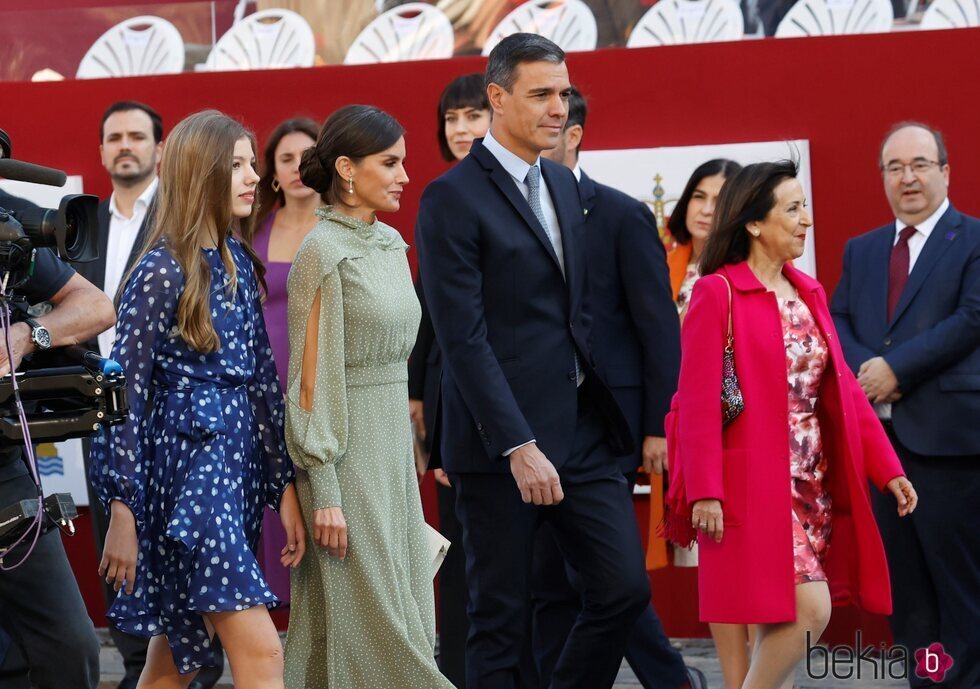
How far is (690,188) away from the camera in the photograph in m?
5.93

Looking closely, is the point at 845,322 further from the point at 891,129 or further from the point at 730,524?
the point at 730,524

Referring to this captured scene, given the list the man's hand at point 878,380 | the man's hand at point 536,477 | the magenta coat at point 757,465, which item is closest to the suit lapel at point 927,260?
A: the man's hand at point 878,380

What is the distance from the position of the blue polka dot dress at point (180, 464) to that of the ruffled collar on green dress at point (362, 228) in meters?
0.50

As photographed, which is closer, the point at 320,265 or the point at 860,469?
the point at 320,265

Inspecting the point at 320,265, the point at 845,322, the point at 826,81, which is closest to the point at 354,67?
the point at 826,81

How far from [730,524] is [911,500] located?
1.90 feet

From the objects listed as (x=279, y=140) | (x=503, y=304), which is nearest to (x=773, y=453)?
(x=503, y=304)

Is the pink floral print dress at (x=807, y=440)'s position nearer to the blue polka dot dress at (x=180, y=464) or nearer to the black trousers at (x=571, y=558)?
the black trousers at (x=571, y=558)

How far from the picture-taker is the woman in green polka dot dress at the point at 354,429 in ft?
13.2

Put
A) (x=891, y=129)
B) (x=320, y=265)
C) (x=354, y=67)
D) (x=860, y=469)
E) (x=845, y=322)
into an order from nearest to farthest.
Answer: (x=320, y=265) → (x=860, y=469) → (x=845, y=322) → (x=891, y=129) → (x=354, y=67)

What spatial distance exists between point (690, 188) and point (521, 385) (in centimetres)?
192

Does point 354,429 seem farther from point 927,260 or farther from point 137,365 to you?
point 927,260

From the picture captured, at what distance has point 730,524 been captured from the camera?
4.30 m

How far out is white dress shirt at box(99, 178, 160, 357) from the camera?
6160mm
